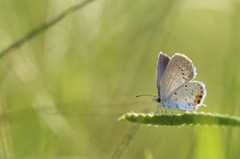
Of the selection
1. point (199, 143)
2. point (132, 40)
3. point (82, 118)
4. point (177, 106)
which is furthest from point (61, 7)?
point (199, 143)

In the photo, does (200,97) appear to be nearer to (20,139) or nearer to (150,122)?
(150,122)

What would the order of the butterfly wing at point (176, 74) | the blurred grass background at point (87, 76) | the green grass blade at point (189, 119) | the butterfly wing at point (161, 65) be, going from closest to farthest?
1. the green grass blade at point (189, 119)
2. the butterfly wing at point (176, 74)
3. the butterfly wing at point (161, 65)
4. the blurred grass background at point (87, 76)

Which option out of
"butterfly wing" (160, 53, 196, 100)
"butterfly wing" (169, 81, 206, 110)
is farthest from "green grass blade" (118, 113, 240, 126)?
→ "butterfly wing" (169, 81, 206, 110)

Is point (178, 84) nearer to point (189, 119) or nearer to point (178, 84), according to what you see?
point (178, 84)

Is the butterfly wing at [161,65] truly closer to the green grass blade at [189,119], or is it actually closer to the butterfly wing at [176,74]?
the butterfly wing at [176,74]

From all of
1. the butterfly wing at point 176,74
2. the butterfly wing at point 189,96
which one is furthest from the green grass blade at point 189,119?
the butterfly wing at point 189,96

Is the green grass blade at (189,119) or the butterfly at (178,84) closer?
the green grass blade at (189,119)

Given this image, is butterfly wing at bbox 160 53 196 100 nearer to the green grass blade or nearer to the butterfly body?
the butterfly body
